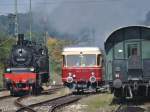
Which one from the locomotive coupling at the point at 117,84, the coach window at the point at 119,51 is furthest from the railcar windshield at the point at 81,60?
the locomotive coupling at the point at 117,84

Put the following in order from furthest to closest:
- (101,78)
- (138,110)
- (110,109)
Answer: (101,78), (110,109), (138,110)

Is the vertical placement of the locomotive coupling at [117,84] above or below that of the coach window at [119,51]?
below

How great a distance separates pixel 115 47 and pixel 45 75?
1234 cm

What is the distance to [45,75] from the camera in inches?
1204

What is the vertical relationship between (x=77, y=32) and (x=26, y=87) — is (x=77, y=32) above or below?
above

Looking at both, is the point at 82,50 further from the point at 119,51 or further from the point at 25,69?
the point at 119,51

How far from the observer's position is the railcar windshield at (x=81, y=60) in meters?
27.0

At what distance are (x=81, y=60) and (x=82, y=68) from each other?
1.73ft

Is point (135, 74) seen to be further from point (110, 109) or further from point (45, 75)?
point (45, 75)

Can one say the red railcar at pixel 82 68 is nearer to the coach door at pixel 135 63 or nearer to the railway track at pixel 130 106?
the railway track at pixel 130 106

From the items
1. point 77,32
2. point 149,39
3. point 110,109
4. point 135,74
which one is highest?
point 77,32

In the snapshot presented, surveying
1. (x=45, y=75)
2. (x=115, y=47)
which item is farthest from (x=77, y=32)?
(x=115, y=47)

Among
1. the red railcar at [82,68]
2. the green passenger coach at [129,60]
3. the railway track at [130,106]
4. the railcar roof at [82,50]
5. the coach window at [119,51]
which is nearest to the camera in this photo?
the railway track at [130,106]

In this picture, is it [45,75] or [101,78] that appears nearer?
[101,78]
